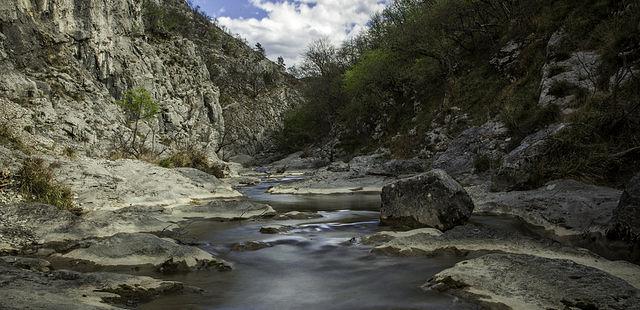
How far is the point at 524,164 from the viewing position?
15.5m

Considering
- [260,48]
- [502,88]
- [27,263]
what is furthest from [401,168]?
[260,48]

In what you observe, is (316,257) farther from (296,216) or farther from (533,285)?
(296,216)

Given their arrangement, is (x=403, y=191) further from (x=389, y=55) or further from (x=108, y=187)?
(x=389, y=55)

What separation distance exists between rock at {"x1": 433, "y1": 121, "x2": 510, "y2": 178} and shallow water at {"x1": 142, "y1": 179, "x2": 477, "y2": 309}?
10.1 m

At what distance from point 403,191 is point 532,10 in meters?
23.7

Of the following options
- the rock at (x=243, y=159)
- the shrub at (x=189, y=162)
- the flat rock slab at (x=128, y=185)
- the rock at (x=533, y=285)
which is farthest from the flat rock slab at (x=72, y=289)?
the rock at (x=243, y=159)

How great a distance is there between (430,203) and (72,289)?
28.8 ft

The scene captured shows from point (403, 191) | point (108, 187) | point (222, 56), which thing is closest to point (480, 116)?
point (403, 191)

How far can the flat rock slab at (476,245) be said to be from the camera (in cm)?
819

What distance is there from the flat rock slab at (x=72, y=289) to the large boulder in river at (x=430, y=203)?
7.16 metres

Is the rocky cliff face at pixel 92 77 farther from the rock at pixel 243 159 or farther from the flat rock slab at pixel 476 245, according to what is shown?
the flat rock slab at pixel 476 245

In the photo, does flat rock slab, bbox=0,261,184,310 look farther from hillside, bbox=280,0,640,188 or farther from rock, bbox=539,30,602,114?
rock, bbox=539,30,602,114

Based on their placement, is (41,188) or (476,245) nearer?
(476,245)

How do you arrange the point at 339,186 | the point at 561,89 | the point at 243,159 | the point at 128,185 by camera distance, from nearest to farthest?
the point at 128,185
the point at 561,89
the point at 339,186
the point at 243,159
